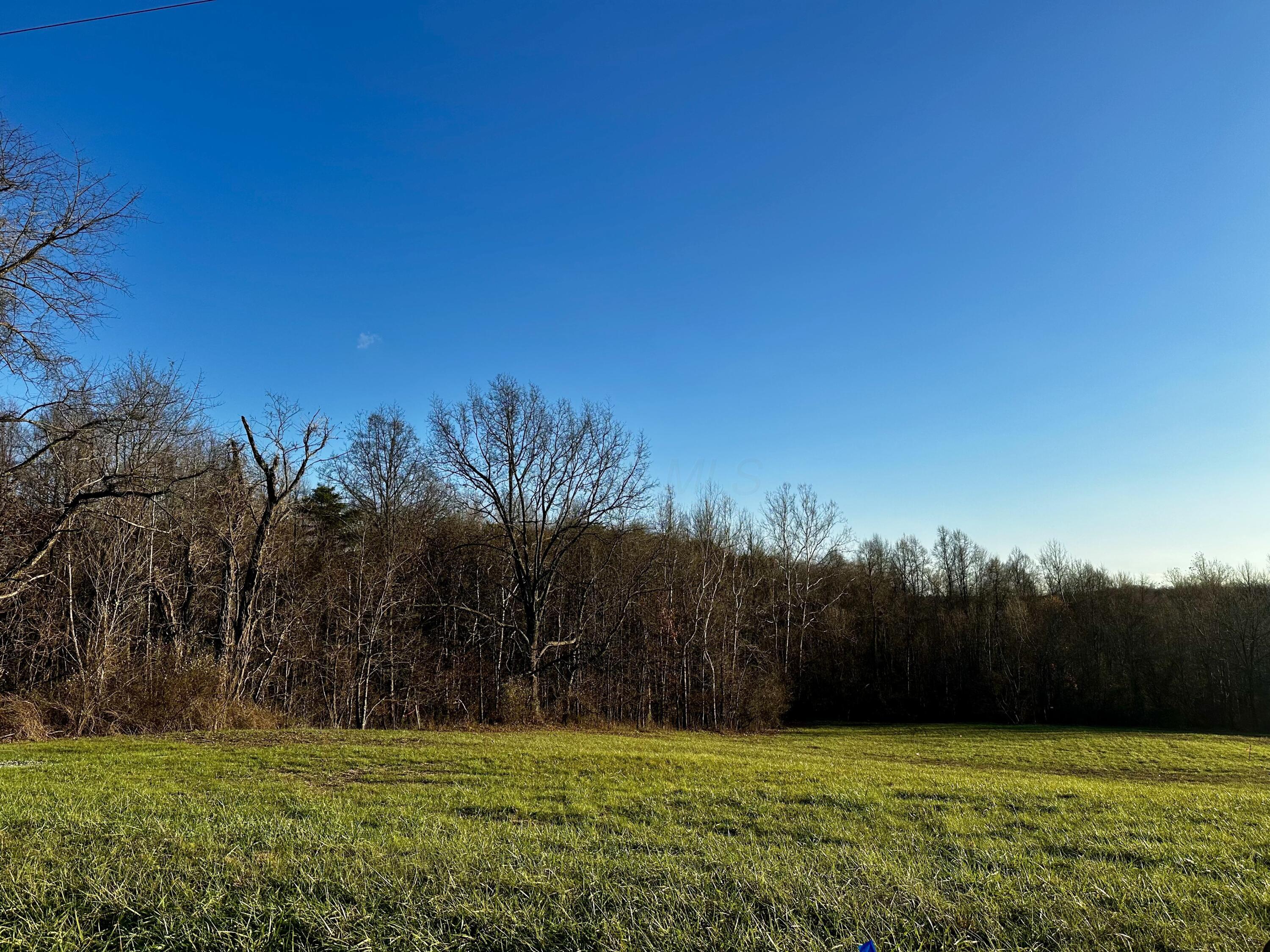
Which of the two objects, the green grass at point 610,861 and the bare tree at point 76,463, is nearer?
the green grass at point 610,861

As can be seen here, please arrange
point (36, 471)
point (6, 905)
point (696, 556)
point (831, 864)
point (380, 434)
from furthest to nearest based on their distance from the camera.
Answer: point (696, 556) < point (380, 434) < point (36, 471) < point (831, 864) < point (6, 905)

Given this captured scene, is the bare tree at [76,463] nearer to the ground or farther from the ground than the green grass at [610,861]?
farther from the ground

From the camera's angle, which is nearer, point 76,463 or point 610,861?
point 610,861

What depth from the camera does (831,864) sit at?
184 inches

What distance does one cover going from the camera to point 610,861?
468 cm

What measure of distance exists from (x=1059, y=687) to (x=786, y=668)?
22799 millimetres

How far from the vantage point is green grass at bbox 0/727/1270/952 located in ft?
11.1

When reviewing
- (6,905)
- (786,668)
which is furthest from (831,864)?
(786,668)

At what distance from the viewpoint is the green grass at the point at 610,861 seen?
3.38m

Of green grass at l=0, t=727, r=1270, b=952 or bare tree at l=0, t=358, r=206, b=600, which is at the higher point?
bare tree at l=0, t=358, r=206, b=600

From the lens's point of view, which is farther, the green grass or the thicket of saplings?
the thicket of saplings

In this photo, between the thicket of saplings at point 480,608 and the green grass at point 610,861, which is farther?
the thicket of saplings at point 480,608

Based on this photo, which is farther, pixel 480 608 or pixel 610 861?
pixel 480 608

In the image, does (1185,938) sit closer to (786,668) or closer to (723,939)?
(723,939)
